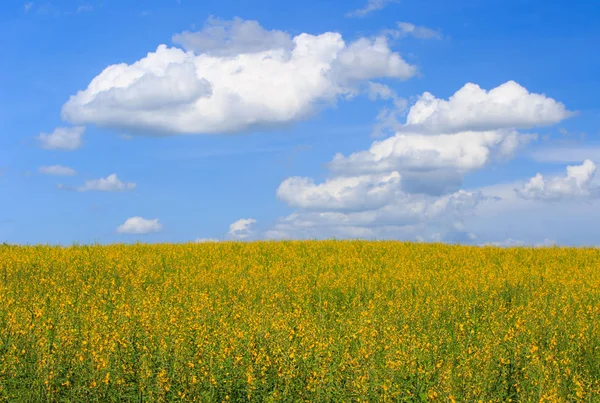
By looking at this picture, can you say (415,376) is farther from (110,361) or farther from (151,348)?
(110,361)

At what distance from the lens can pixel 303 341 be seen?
636cm

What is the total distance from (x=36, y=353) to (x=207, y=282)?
6429mm

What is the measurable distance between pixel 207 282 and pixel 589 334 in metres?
7.83

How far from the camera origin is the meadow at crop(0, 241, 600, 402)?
563cm

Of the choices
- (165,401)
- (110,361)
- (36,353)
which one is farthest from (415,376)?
(36,353)

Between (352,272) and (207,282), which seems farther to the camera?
(352,272)

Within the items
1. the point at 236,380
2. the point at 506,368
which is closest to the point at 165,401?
the point at 236,380

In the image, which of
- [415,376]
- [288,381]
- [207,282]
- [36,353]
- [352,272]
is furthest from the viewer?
[352,272]

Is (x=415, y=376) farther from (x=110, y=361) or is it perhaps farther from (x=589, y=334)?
(x=589, y=334)

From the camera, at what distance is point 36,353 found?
6.37 metres

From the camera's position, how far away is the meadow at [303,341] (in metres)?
5.63

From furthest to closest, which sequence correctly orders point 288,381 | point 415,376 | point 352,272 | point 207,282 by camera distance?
1. point 352,272
2. point 207,282
3. point 415,376
4. point 288,381

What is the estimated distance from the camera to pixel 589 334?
29.0 feet

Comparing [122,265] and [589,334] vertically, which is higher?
[122,265]
